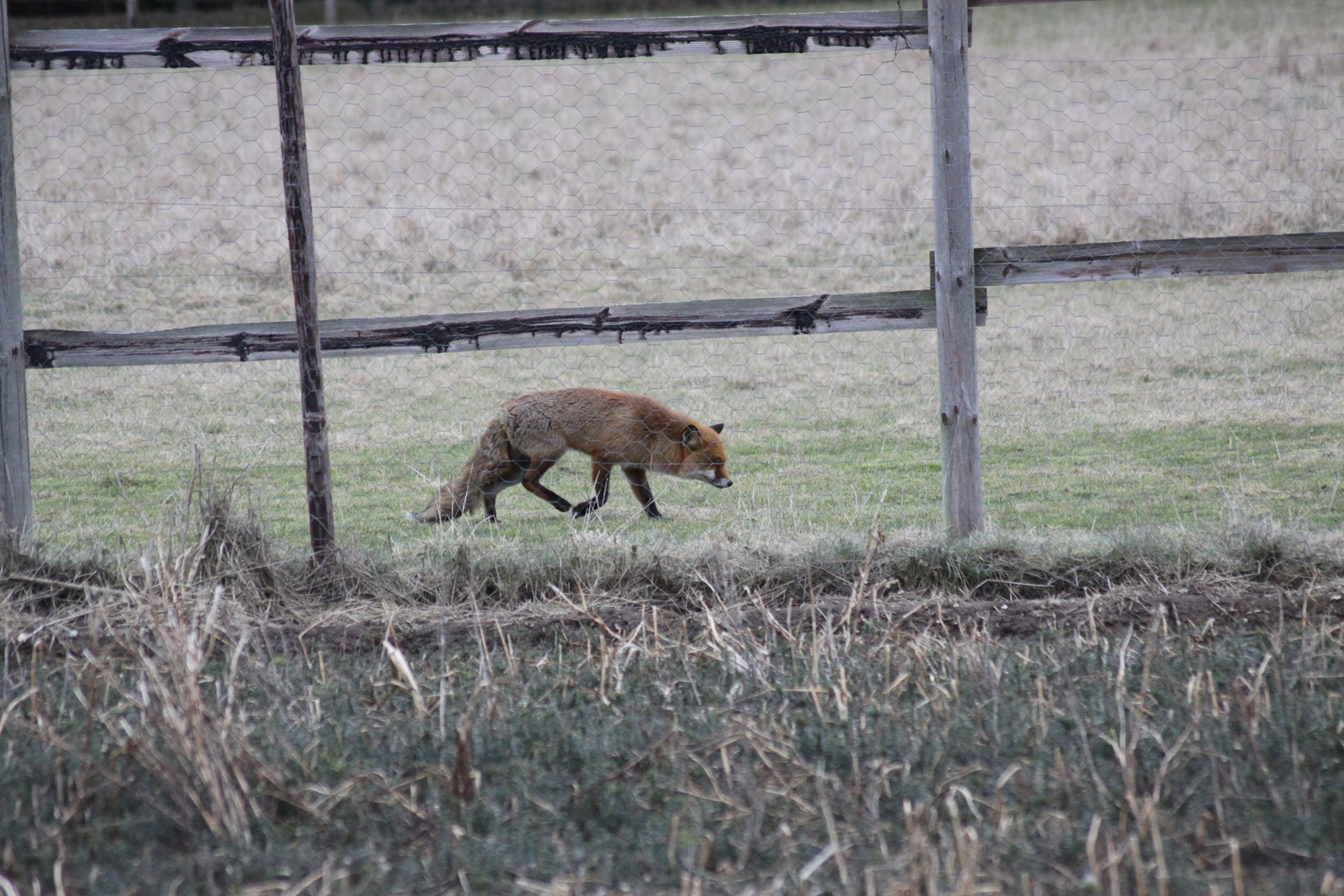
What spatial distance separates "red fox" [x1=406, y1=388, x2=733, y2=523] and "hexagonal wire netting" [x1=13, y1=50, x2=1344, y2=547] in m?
0.27

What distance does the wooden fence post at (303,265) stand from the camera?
473 cm

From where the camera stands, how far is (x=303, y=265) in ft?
15.8

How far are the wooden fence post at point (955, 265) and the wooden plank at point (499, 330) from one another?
4.8 inches

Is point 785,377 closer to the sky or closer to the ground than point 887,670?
closer to the sky

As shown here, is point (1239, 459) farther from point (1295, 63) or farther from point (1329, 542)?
point (1295, 63)

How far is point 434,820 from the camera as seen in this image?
2.86m

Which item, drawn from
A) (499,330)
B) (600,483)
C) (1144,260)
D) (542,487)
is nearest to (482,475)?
(542,487)

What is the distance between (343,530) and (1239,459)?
538 centimetres

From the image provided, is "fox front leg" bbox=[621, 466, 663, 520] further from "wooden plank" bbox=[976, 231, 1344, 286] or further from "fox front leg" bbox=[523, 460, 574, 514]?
"wooden plank" bbox=[976, 231, 1344, 286]

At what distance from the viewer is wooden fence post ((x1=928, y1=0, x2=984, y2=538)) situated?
16.2ft

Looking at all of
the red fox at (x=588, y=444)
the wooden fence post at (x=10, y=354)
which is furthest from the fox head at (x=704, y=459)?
the wooden fence post at (x=10, y=354)

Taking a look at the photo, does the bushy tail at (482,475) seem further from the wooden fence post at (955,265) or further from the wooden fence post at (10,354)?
the wooden fence post at (955,265)

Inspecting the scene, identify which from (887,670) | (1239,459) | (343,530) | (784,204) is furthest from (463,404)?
(784,204)

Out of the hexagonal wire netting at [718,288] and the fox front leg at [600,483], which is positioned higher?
the hexagonal wire netting at [718,288]
